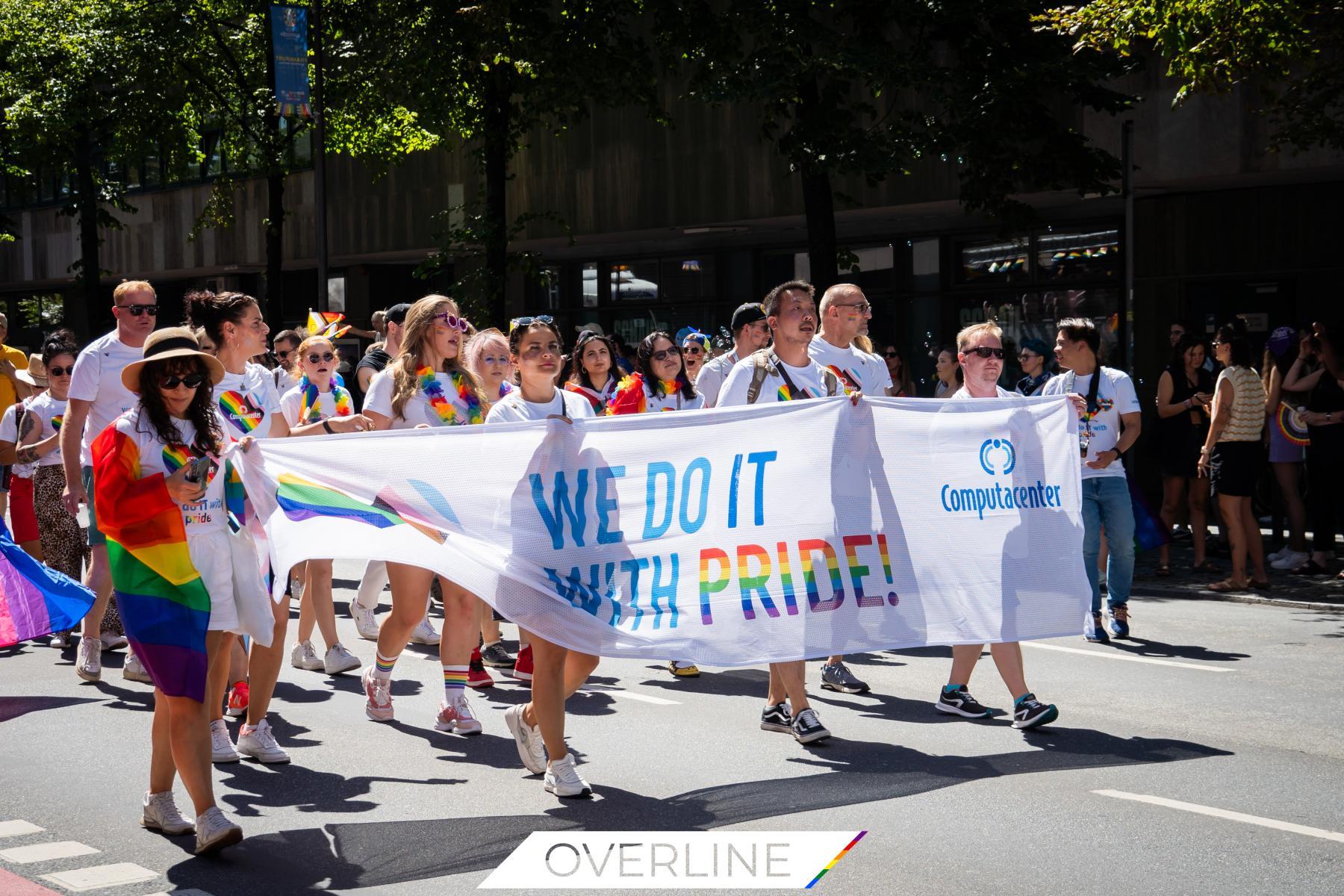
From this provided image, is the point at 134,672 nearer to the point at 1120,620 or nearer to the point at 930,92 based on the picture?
the point at 1120,620

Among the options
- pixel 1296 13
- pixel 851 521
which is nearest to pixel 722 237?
pixel 1296 13

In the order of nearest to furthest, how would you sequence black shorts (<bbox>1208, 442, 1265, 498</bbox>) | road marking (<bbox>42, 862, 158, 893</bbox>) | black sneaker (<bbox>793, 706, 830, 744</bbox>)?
road marking (<bbox>42, 862, 158, 893</bbox>)
black sneaker (<bbox>793, 706, 830, 744</bbox>)
black shorts (<bbox>1208, 442, 1265, 498</bbox>)

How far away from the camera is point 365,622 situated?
35.5ft

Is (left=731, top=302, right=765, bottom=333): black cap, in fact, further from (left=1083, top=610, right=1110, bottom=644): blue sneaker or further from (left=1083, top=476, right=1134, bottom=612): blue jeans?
(left=1083, top=610, right=1110, bottom=644): blue sneaker

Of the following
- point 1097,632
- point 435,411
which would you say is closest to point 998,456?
point 435,411

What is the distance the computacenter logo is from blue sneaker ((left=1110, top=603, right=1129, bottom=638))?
17.5 feet

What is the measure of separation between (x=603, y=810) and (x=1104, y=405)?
17.7 ft

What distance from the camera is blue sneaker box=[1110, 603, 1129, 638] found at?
10.8 m

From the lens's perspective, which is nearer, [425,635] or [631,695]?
[631,695]

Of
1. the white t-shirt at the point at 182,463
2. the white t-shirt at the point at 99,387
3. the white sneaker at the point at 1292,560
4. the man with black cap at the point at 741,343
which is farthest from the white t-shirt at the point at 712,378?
the white sneaker at the point at 1292,560

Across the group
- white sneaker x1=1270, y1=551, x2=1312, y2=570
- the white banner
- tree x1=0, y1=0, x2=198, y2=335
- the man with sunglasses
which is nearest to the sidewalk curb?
white sneaker x1=1270, y1=551, x2=1312, y2=570

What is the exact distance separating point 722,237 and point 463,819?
20151 mm

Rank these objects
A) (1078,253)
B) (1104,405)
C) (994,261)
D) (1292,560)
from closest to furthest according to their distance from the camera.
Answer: (1104,405) < (1292,560) < (1078,253) < (994,261)

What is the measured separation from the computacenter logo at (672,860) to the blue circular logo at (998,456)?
2239 millimetres
